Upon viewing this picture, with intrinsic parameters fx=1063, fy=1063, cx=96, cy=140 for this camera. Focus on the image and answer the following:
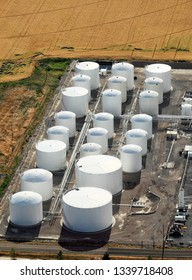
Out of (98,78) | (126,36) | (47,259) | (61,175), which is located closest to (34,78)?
Answer: (98,78)

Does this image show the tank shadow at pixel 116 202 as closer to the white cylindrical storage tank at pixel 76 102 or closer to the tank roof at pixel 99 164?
the tank roof at pixel 99 164

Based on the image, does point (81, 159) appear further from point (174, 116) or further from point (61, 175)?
point (174, 116)

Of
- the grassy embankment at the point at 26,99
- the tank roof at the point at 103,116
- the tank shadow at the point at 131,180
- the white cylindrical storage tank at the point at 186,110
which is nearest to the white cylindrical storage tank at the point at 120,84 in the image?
the grassy embankment at the point at 26,99

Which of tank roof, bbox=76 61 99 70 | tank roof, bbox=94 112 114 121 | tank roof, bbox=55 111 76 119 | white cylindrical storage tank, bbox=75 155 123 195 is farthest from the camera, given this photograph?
tank roof, bbox=76 61 99 70

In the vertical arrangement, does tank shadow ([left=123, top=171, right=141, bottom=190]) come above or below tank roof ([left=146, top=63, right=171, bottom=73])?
below

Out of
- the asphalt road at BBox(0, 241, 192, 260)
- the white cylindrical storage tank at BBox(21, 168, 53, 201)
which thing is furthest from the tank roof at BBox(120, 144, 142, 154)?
the asphalt road at BBox(0, 241, 192, 260)

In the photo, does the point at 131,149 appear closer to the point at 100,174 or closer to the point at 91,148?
the point at 91,148

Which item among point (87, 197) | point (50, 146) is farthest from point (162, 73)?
point (87, 197)

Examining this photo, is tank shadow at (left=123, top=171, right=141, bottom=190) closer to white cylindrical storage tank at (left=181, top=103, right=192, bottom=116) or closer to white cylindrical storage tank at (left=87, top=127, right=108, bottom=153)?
white cylindrical storage tank at (left=87, top=127, right=108, bottom=153)
